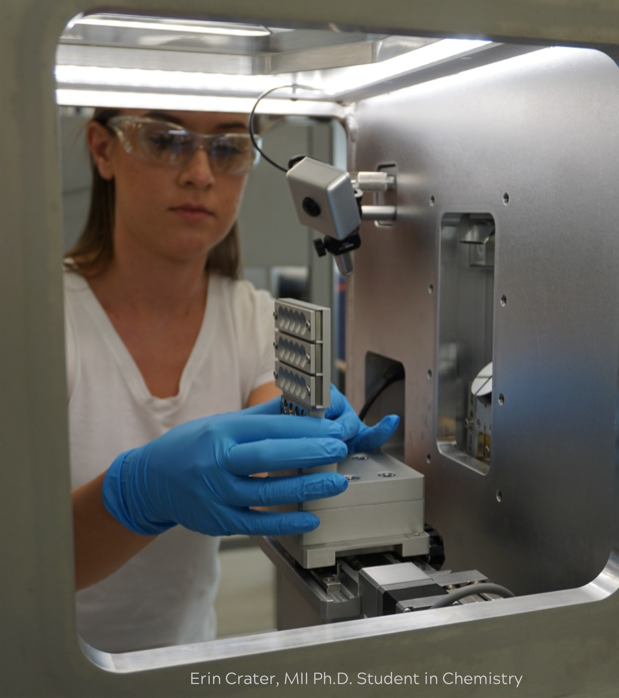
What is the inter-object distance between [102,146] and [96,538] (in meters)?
0.76

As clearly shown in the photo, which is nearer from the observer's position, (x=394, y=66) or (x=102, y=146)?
(x=394, y=66)

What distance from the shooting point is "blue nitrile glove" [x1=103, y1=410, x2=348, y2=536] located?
2.33ft

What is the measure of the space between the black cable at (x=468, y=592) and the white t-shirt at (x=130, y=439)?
0.91 meters

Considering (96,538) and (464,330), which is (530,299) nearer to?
(464,330)

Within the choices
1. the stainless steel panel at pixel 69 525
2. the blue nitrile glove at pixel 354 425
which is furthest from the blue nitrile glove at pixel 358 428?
the stainless steel panel at pixel 69 525

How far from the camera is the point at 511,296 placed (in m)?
0.72

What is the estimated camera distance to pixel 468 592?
626mm

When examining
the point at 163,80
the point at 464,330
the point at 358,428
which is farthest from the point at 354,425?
the point at 163,80

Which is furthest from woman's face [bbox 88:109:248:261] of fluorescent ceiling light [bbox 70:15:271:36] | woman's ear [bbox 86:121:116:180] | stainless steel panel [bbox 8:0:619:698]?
stainless steel panel [bbox 8:0:619:698]

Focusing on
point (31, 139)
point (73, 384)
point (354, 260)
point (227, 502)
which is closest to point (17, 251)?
point (31, 139)

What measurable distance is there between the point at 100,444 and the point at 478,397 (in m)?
0.84

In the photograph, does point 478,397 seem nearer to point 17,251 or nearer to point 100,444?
point 17,251

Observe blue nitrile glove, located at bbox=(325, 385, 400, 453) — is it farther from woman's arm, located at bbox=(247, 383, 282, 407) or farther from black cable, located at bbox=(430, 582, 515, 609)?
woman's arm, located at bbox=(247, 383, 282, 407)

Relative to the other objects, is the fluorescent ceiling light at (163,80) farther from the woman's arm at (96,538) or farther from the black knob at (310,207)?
the woman's arm at (96,538)
